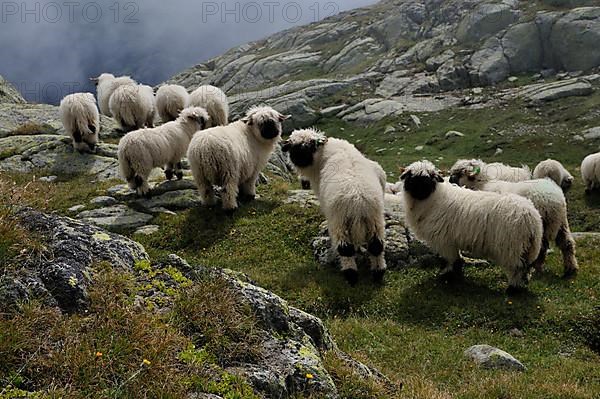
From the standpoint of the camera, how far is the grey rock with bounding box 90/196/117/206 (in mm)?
15609

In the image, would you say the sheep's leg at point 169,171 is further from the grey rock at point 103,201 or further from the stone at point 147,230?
the stone at point 147,230

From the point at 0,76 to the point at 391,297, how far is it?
111 feet

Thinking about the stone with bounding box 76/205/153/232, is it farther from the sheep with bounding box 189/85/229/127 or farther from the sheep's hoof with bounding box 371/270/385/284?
the sheep's hoof with bounding box 371/270/385/284

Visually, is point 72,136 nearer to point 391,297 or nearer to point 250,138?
point 250,138

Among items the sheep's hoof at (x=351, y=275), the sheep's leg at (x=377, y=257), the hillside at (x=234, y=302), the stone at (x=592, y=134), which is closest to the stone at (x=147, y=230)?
the hillside at (x=234, y=302)

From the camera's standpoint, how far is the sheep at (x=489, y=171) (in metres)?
14.4

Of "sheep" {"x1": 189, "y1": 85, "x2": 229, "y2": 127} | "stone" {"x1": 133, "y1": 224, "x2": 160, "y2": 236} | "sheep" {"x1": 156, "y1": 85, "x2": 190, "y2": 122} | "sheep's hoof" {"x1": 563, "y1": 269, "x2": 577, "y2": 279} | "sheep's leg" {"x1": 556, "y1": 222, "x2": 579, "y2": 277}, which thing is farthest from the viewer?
"sheep" {"x1": 156, "y1": 85, "x2": 190, "y2": 122}

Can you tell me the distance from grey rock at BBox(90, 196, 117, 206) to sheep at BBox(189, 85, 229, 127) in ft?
18.7

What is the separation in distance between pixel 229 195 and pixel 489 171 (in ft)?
28.5

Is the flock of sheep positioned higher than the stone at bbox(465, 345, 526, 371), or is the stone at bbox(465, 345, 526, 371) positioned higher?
the flock of sheep

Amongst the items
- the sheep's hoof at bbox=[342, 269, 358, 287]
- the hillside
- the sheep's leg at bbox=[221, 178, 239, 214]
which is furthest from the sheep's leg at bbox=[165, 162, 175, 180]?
the sheep's hoof at bbox=[342, 269, 358, 287]

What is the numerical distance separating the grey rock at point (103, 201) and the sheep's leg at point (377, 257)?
28.4 ft

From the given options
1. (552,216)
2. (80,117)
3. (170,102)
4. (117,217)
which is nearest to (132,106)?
(170,102)

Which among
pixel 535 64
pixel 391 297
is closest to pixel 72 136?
pixel 391 297
